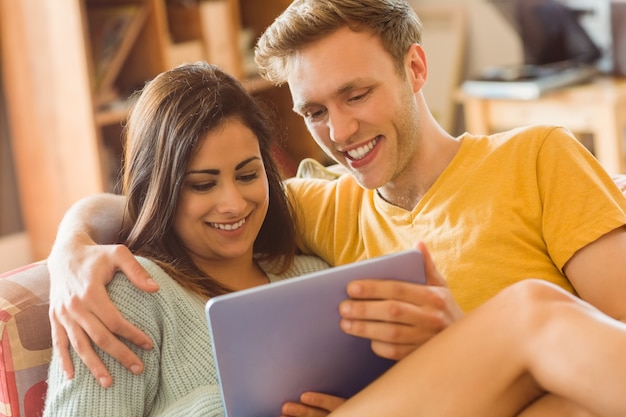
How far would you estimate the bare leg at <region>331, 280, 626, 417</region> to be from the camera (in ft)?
3.55

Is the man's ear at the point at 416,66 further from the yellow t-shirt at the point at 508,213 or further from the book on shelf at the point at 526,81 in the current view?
the book on shelf at the point at 526,81

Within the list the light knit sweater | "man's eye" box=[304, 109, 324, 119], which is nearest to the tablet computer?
the light knit sweater

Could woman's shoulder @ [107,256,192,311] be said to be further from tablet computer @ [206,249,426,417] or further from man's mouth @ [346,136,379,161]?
man's mouth @ [346,136,379,161]

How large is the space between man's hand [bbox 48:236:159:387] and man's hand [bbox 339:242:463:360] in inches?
12.4

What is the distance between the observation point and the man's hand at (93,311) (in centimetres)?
120

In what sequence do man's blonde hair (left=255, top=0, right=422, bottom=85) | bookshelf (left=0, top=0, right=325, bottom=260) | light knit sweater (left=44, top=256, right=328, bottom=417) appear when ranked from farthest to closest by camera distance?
1. bookshelf (left=0, top=0, right=325, bottom=260)
2. man's blonde hair (left=255, top=0, right=422, bottom=85)
3. light knit sweater (left=44, top=256, right=328, bottom=417)

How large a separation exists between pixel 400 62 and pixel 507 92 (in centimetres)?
173

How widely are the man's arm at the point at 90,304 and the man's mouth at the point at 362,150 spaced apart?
429 millimetres

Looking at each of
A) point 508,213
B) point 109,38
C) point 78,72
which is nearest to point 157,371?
point 508,213

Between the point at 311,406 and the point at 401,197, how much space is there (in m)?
0.50

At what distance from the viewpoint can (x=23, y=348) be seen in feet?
4.21

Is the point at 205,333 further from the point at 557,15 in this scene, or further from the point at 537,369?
the point at 557,15

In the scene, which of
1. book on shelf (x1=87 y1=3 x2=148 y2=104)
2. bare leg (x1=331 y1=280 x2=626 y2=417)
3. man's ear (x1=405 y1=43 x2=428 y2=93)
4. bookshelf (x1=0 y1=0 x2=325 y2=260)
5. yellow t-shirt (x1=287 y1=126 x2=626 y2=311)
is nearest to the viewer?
bare leg (x1=331 y1=280 x2=626 y2=417)

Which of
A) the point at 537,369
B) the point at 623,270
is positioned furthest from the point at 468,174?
the point at 537,369
